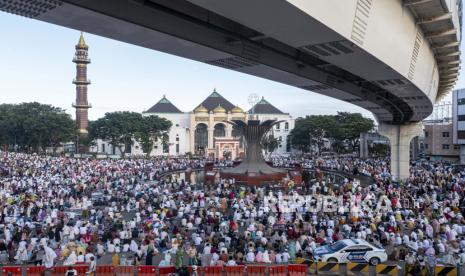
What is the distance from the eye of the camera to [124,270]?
38.9ft

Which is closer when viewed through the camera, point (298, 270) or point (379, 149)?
point (298, 270)

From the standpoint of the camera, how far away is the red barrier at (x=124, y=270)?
38.8ft

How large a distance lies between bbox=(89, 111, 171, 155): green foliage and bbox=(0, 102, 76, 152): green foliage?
4.79 m

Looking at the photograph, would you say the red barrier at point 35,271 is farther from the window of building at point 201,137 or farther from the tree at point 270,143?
the window of building at point 201,137

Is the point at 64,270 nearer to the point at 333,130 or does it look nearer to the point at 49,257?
the point at 49,257

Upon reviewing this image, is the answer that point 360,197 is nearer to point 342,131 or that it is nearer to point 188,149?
point 342,131

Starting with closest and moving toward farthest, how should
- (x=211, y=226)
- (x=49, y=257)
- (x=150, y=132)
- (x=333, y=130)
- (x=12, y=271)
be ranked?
(x=12, y=271) < (x=49, y=257) < (x=211, y=226) < (x=333, y=130) < (x=150, y=132)

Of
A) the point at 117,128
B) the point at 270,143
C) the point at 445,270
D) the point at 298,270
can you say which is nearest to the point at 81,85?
the point at 117,128

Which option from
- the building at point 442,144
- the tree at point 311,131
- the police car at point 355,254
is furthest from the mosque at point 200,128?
the police car at point 355,254

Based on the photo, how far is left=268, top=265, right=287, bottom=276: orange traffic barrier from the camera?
1166cm

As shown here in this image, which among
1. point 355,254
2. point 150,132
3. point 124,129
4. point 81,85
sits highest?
point 81,85

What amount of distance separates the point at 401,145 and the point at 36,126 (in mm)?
58152

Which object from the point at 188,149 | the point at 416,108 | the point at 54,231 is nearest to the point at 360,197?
the point at 416,108

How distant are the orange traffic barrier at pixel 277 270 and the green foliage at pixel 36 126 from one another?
212 ft
